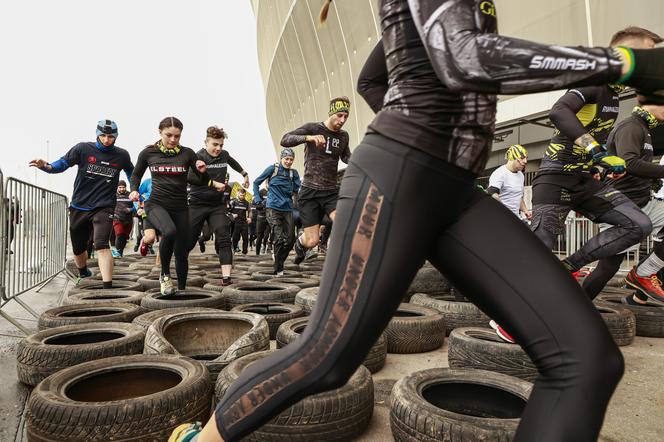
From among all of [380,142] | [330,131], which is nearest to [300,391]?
[380,142]

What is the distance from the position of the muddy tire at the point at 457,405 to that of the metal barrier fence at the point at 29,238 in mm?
3860

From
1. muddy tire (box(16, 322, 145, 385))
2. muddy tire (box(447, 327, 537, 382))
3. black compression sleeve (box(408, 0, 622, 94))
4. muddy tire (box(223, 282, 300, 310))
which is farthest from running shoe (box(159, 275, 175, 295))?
black compression sleeve (box(408, 0, 622, 94))

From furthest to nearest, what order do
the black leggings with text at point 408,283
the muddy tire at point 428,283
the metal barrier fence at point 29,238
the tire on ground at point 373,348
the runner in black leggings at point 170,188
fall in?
1. the muddy tire at point 428,283
2. the runner in black leggings at point 170,188
3. the metal barrier fence at point 29,238
4. the tire on ground at point 373,348
5. the black leggings with text at point 408,283

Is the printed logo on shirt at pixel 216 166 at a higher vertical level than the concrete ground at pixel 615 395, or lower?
higher

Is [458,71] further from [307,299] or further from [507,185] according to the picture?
[507,185]

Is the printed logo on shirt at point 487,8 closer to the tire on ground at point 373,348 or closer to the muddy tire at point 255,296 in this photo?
the tire on ground at point 373,348

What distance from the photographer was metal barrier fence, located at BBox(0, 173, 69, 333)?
4718 mm

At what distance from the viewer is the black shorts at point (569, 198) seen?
3.78 meters

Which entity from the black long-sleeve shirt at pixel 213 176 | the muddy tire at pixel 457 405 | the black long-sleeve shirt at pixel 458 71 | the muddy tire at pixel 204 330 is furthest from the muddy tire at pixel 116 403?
the black long-sleeve shirt at pixel 213 176

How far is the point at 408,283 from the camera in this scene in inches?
50.1

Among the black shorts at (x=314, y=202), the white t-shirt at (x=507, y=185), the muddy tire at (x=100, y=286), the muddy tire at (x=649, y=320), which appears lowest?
the muddy tire at (x=100, y=286)

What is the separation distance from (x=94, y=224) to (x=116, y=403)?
462 cm

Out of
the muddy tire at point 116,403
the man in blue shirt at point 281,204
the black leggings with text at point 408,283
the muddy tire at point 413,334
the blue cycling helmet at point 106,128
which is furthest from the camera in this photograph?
the man in blue shirt at point 281,204

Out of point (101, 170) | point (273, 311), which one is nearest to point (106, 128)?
point (101, 170)
